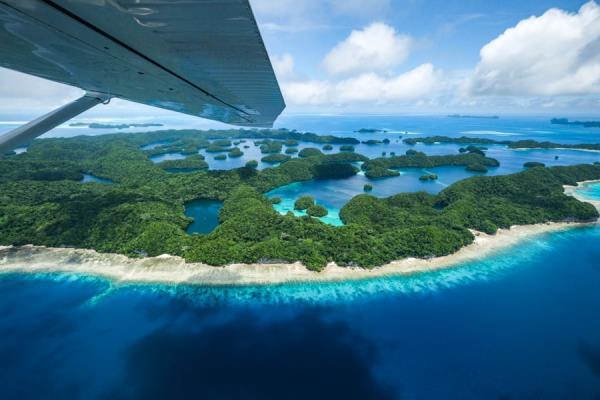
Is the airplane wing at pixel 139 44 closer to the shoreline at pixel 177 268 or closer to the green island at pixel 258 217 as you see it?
the shoreline at pixel 177 268

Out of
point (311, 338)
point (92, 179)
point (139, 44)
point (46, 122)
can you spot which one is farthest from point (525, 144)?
point (92, 179)

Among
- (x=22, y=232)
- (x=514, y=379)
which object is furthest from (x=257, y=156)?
(x=514, y=379)

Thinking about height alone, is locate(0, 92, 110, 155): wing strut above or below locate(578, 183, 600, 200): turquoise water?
above

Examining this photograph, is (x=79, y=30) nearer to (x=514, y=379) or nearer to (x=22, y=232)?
(x=514, y=379)

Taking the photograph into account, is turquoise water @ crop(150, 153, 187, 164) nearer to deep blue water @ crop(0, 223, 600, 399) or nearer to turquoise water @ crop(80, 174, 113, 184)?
turquoise water @ crop(80, 174, 113, 184)

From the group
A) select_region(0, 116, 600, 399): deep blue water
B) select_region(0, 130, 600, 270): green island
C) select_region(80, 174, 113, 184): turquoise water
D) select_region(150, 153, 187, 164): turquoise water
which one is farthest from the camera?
select_region(150, 153, 187, 164): turquoise water

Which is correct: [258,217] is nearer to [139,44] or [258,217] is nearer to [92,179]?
[139,44]

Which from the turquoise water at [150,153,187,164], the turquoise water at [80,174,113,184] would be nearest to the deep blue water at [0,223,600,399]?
the turquoise water at [80,174,113,184]
